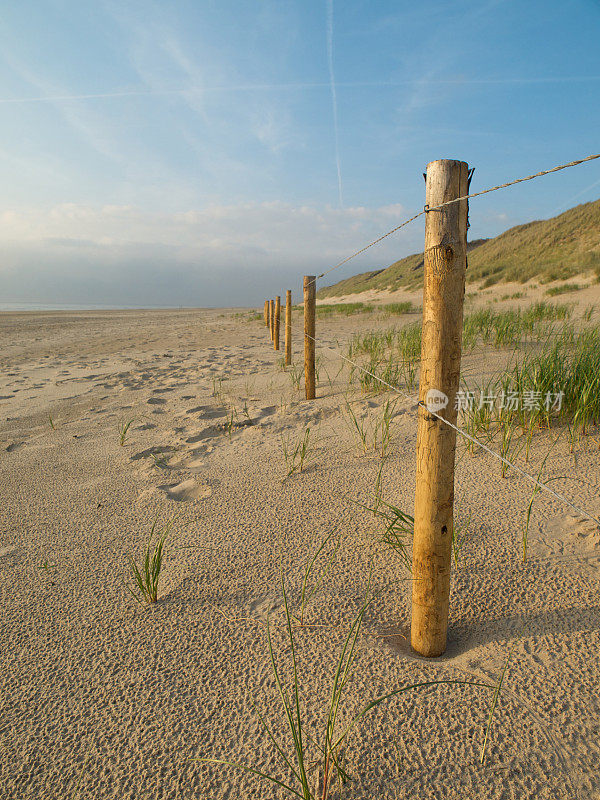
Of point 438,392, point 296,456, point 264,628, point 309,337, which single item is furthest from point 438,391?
point 309,337

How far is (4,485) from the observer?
2922 mm

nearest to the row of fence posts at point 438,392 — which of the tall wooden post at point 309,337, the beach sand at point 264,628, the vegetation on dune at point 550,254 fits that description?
the beach sand at point 264,628

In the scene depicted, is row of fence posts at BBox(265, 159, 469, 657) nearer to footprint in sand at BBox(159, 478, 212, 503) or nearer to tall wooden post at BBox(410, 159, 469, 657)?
tall wooden post at BBox(410, 159, 469, 657)

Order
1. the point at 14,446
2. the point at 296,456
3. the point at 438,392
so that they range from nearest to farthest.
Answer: the point at 438,392
the point at 296,456
the point at 14,446

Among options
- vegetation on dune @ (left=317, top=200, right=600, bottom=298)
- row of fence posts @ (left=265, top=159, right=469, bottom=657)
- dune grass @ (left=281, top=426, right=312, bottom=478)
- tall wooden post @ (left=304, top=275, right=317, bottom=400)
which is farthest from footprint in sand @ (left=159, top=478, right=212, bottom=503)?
vegetation on dune @ (left=317, top=200, right=600, bottom=298)

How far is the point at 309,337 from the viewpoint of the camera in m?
4.47

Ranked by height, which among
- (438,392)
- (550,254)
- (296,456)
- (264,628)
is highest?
(550,254)

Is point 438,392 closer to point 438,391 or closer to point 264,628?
point 438,391

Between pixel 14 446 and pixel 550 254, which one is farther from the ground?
pixel 550 254

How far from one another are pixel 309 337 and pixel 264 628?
126 inches

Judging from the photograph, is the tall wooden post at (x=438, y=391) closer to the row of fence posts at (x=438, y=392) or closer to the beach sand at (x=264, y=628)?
the row of fence posts at (x=438, y=392)

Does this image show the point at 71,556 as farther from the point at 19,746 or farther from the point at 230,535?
the point at 19,746

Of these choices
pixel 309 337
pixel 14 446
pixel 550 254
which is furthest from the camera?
pixel 550 254

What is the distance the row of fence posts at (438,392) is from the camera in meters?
1.23
